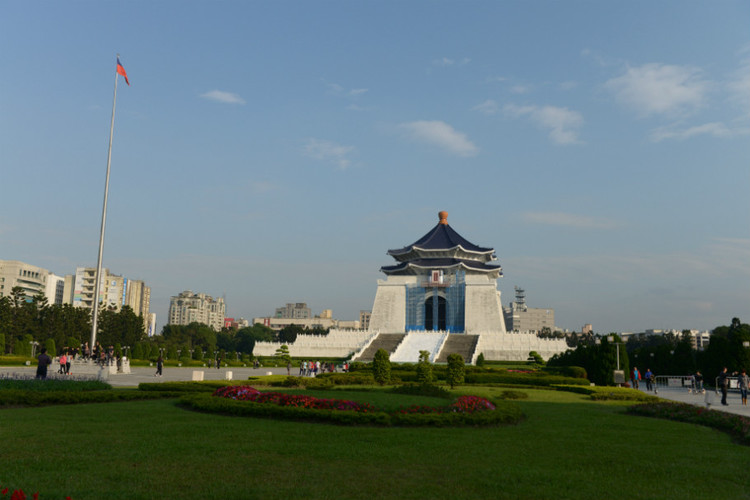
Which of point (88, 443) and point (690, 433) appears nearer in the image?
point (88, 443)

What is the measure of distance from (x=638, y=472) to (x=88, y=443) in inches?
274

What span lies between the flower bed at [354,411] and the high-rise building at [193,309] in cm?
15882

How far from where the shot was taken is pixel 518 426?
34.8 feet

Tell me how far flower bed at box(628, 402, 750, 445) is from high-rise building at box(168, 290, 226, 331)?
524 ft

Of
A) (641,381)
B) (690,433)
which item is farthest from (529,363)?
(690,433)

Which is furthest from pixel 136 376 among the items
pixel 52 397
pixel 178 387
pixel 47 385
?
pixel 52 397

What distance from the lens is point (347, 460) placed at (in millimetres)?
7086

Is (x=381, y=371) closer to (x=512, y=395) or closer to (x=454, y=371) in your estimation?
(x=454, y=371)

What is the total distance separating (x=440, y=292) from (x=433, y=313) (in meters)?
2.37

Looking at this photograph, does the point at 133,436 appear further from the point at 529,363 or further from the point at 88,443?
the point at 529,363

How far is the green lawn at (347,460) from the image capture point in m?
5.77

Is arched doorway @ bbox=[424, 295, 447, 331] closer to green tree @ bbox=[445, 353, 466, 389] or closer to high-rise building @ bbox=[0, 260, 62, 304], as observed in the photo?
green tree @ bbox=[445, 353, 466, 389]

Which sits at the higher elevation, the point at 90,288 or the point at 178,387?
the point at 90,288

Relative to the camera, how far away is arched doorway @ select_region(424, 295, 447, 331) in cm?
6159
